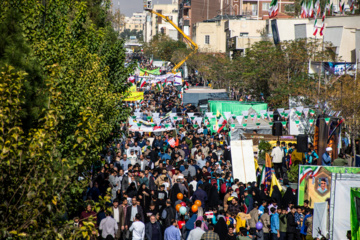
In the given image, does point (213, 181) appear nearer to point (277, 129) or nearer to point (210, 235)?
point (210, 235)

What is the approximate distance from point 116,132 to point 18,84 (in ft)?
45.3

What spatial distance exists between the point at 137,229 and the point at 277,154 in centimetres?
867

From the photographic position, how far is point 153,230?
12.3 metres

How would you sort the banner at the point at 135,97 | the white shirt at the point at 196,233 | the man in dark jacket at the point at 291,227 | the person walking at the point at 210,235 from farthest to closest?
the banner at the point at 135,97
the man in dark jacket at the point at 291,227
the white shirt at the point at 196,233
the person walking at the point at 210,235

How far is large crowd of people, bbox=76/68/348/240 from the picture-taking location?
12.2m

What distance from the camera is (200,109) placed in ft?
117

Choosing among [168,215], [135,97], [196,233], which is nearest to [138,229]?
[168,215]

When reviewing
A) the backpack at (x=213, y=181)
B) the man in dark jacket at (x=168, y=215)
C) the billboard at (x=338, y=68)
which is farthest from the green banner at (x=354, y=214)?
the billboard at (x=338, y=68)

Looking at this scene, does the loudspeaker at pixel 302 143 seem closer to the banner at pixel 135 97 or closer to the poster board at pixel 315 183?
the poster board at pixel 315 183

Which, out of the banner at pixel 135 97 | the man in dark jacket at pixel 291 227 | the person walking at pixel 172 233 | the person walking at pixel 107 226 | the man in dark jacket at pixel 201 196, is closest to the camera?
the person walking at pixel 172 233

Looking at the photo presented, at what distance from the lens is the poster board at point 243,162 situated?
718 inches

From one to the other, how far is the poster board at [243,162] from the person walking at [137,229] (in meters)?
6.52

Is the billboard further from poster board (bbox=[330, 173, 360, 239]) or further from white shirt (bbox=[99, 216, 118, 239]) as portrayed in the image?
white shirt (bbox=[99, 216, 118, 239])

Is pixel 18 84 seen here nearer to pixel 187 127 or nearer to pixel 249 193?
pixel 249 193
